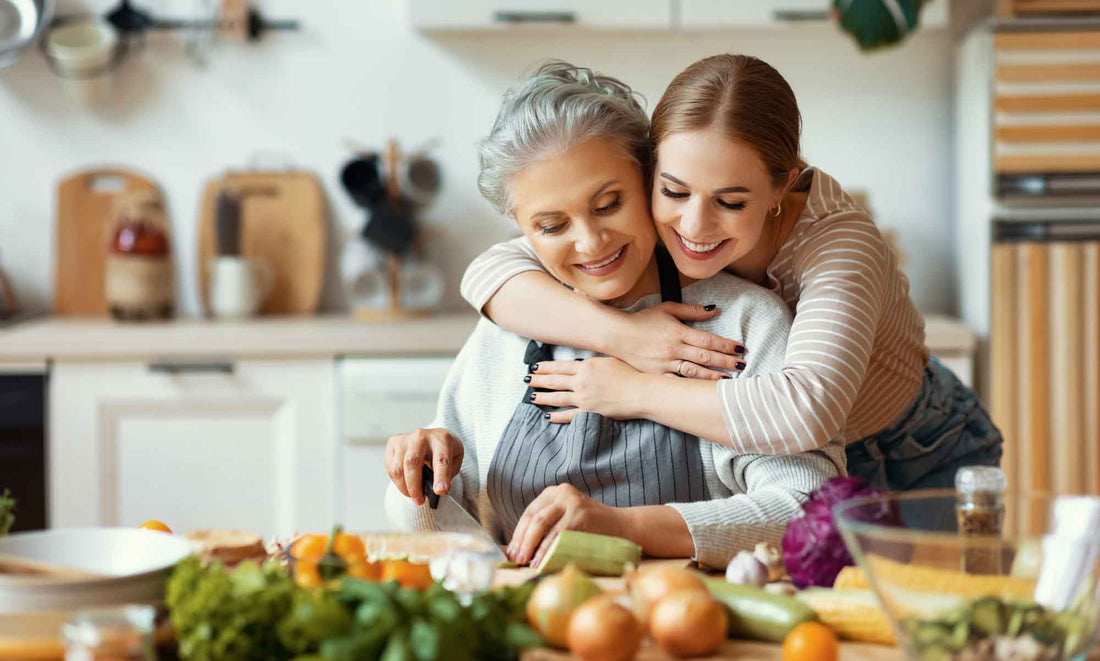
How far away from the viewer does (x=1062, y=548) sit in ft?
2.70

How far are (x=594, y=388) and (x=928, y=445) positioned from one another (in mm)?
639

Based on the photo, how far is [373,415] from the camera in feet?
9.41

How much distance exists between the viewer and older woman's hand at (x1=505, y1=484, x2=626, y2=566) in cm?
117

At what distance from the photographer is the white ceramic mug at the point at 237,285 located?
3236 mm

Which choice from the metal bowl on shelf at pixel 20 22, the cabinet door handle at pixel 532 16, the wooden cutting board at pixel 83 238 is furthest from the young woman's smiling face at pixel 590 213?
the wooden cutting board at pixel 83 238

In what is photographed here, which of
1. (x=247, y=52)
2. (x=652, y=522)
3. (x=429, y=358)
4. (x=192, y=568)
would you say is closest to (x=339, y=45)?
(x=247, y=52)

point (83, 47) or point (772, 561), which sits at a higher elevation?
point (83, 47)

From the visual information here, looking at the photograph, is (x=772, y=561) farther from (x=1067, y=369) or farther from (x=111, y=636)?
(x=1067, y=369)

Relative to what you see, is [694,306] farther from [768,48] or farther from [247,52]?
[247,52]

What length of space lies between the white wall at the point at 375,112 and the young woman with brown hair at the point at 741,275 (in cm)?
192

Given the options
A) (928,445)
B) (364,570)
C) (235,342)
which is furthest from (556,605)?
(235,342)

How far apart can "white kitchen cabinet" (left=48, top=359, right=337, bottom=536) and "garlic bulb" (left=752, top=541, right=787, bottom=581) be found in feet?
6.37

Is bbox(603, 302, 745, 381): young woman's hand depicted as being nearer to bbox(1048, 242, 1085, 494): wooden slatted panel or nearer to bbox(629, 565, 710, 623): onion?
bbox(629, 565, 710, 623): onion

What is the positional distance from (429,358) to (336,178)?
79 centimetres
